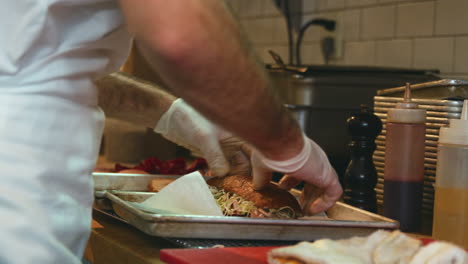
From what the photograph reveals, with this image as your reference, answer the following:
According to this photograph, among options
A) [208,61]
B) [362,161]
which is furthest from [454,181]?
[208,61]

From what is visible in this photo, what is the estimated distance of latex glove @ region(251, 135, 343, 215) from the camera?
110cm

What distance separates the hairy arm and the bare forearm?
0.65m

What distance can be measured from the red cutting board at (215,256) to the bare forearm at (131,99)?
663mm

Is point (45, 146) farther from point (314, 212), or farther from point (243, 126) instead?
point (314, 212)

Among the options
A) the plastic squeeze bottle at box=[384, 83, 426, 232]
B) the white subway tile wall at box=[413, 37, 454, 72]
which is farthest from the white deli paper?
the white subway tile wall at box=[413, 37, 454, 72]

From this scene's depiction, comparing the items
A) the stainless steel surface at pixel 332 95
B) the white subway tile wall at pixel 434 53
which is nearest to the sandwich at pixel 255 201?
the stainless steel surface at pixel 332 95

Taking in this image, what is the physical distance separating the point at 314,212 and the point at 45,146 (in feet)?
1.89

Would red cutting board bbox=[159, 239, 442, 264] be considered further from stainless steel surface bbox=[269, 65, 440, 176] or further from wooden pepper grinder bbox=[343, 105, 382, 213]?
stainless steel surface bbox=[269, 65, 440, 176]

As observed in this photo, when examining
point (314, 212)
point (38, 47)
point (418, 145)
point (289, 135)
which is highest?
point (38, 47)

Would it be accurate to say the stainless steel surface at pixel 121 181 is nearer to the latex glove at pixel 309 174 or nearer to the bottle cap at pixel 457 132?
the latex glove at pixel 309 174

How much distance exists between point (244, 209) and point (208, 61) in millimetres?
580

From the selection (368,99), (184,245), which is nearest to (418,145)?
(184,245)

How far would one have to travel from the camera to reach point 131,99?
159cm

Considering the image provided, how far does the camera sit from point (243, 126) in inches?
37.7
